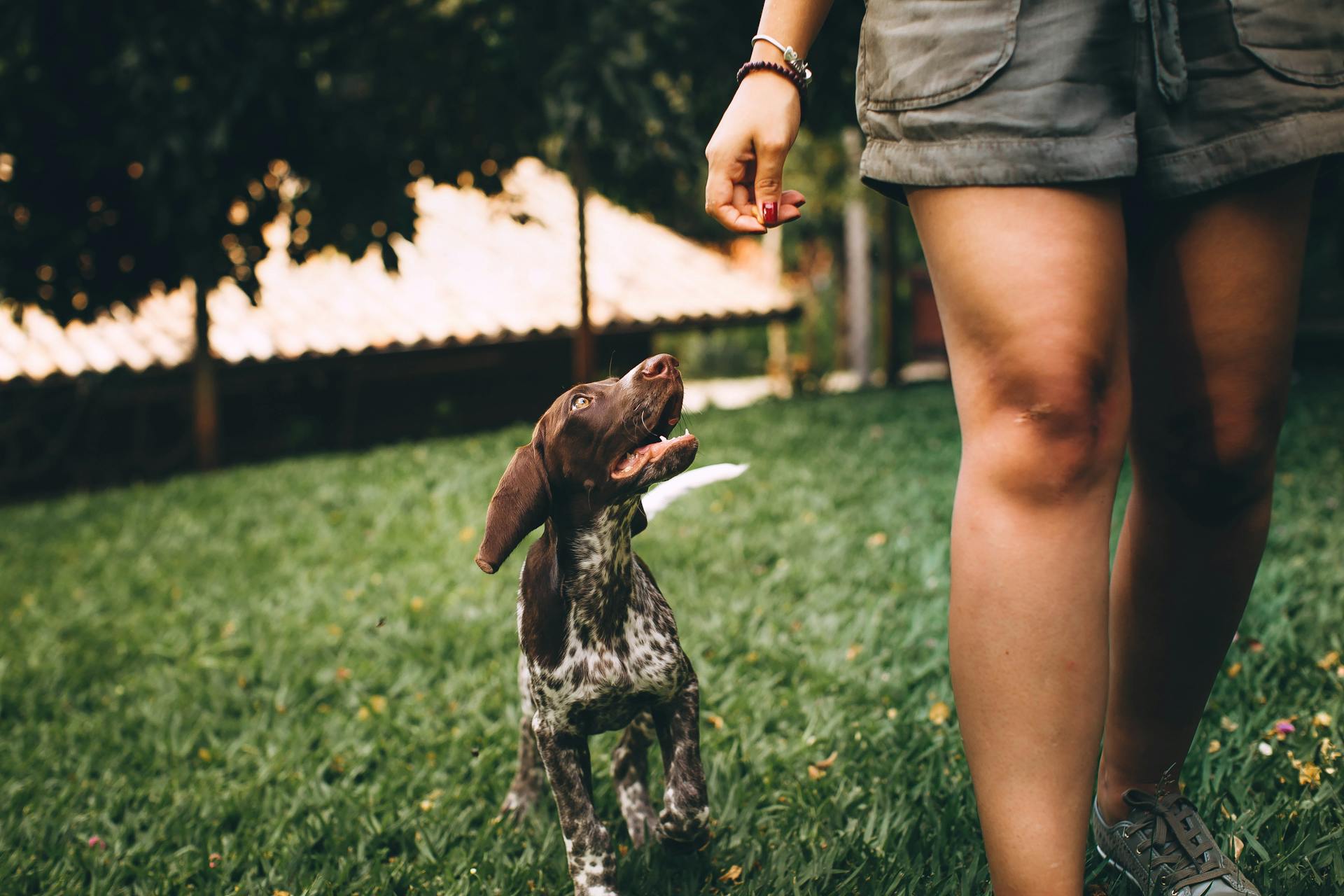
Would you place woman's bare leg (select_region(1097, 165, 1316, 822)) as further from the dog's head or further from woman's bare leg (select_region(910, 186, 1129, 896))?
the dog's head

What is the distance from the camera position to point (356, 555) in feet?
17.4

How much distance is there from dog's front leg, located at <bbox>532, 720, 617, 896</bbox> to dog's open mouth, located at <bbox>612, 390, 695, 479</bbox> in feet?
1.71

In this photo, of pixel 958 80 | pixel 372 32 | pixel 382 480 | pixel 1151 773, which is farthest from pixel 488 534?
pixel 372 32

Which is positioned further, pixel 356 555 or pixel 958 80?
pixel 356 555

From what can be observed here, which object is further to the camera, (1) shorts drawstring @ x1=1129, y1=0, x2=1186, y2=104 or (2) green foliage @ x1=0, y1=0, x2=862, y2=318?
(2) green foliage @ x1=0, y1=0, x2=862, y2=318

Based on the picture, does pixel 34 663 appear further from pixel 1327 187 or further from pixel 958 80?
pixel 1327 187

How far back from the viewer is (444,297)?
38.0 feet

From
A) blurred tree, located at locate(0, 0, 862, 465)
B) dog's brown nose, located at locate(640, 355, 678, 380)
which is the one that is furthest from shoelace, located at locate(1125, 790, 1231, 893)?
blurred tree, located at locate(0, 0, 862, 465)

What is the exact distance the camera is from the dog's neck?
1.86 m

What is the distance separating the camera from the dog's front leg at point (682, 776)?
191 cm

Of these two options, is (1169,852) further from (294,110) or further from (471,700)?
(294,110)

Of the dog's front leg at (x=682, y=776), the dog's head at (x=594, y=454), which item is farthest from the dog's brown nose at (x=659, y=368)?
the dog's front leg at (x=682, y=776)

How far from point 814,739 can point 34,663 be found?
3112 mm

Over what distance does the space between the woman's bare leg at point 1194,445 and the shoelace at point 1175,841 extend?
0.05 m
